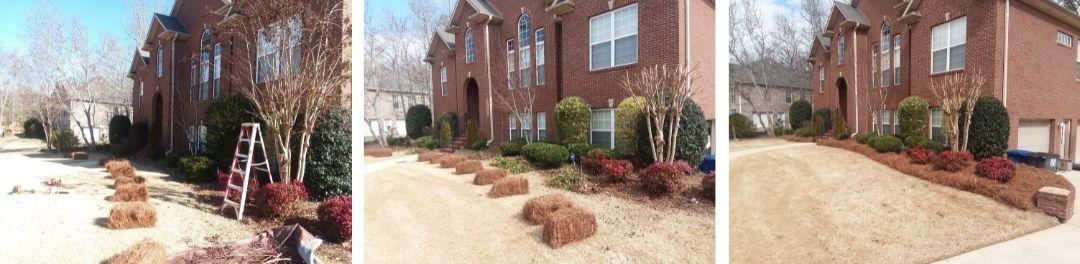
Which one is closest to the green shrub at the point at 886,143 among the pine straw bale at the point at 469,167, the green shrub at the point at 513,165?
the green shrub at the point at 513,165

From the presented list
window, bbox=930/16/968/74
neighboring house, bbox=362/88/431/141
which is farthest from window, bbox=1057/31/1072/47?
neighboring house, bbox=362/88/431/141

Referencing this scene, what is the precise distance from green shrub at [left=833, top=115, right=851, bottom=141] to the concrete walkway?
1091mm

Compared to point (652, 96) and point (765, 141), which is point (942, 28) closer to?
point (765, 141)

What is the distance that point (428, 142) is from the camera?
10.8ft

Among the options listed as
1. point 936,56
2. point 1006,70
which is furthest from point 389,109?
point 1006,70

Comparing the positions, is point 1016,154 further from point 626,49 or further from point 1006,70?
point 626,49

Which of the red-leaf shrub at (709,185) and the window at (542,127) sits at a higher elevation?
the window at (542,127)

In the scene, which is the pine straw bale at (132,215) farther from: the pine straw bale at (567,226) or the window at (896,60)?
the window at (896,60)

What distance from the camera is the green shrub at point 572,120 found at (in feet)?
9.48

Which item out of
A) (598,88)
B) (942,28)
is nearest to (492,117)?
(598,88)

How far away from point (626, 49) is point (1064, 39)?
12.1ft

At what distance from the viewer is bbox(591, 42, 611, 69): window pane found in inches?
114

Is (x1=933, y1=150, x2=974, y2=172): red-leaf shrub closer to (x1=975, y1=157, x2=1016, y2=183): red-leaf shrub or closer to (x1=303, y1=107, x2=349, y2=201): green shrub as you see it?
(x1=975, y1=157, x2=1016, y2=183): red-leaf shrub

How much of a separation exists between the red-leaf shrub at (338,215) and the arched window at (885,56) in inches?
156
